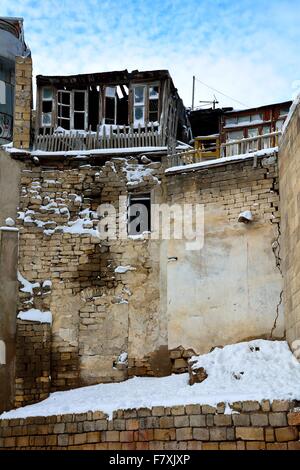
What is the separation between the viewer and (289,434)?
11.3 meters

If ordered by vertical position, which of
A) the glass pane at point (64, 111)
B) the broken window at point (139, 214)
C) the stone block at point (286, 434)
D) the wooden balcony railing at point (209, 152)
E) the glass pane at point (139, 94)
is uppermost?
the glass pane at point (139, 94)

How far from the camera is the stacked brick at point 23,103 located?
57.5 feet

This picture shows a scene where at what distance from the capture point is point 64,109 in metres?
18.6

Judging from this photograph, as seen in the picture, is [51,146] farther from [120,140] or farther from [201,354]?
[201,354]

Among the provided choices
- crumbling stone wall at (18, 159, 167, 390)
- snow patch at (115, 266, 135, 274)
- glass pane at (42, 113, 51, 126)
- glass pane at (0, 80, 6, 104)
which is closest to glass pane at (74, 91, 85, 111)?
glass pane at (42, 113, 51, 126)

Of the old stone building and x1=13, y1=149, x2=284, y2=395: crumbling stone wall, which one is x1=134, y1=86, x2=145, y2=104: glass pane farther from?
x1=13, y1=149, x2=284, y2=395: crumbling stone wall

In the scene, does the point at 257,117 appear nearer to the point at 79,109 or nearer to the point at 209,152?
the point at 209,152

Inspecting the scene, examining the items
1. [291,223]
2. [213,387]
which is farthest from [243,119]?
[213,387]

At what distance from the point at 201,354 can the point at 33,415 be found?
12.9 feet

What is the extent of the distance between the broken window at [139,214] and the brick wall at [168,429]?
17.2 ft

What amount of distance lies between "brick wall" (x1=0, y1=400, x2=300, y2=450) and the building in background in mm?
12690

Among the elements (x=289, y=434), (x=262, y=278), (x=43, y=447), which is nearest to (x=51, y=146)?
(x=262, y=278)

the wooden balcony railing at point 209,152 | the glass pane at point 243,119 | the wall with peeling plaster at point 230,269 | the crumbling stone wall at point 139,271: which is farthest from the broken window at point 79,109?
the glass pane at point 243,119

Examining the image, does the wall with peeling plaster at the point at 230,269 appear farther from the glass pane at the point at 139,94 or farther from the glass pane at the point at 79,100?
the glass pane at the point at 79,100
